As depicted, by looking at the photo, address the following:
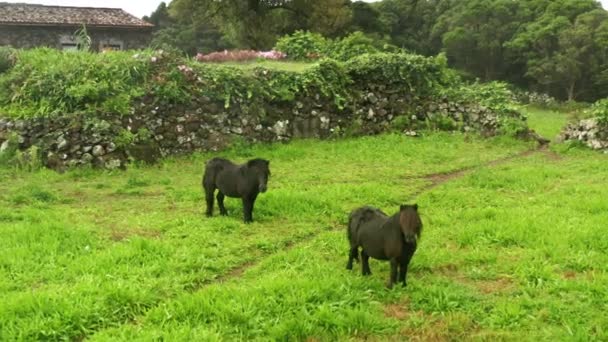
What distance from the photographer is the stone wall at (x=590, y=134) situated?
54.1ft

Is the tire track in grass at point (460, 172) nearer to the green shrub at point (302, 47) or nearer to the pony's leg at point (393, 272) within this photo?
the pony's leg at point (393, 272)

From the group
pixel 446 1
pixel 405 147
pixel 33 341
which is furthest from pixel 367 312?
pixel 446 1

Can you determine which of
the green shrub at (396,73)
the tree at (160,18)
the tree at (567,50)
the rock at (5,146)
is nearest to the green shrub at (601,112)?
the green shrub at (396,73)

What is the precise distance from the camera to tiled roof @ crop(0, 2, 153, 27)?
99.1 ft

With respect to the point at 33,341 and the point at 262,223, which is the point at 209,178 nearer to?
the point at 262,223

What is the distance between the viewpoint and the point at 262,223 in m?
9.34

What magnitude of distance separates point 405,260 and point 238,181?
3.68 metres

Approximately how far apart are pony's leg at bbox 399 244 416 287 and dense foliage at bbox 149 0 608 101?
2717 centimetres

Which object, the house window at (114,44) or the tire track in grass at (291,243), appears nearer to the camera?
the tire track in grass at (291,243)

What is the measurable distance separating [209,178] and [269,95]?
7.81m

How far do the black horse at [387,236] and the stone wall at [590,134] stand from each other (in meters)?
11.9

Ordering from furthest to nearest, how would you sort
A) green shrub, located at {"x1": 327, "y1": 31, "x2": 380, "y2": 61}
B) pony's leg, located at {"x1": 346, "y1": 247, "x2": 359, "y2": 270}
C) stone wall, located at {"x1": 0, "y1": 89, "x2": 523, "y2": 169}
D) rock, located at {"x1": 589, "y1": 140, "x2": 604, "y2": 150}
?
green shrub, located at {"x1": 327, "y1": 31, "x2": 380, "y2": 61}, rock, located at {"x1": 589, "y1": 140, "x2": 604, "y2": 150}, stone wall, located at {"x1": 0, "y1": 89, "x2": 523, "y2": 169}, pony's leg, located at {"x1": 346, "y1": 247, "x2": 359, "y2": 270}

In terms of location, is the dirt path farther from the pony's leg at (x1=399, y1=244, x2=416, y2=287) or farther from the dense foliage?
the dense foliage

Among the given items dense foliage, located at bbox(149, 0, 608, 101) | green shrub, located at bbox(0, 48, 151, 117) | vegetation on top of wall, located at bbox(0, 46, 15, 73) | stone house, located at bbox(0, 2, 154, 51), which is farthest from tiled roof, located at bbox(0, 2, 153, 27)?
green shrub, located at bbox(0, 48, 151, 117)
